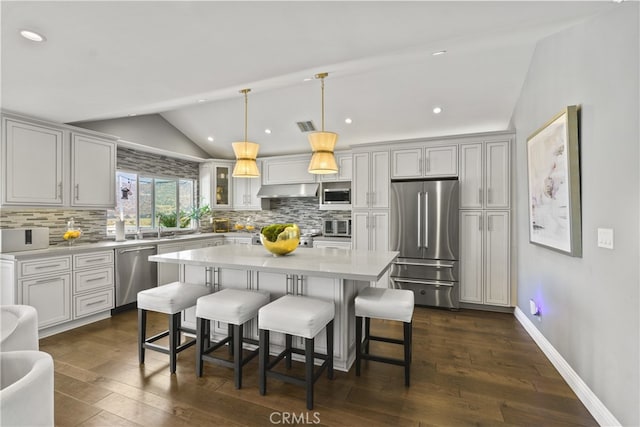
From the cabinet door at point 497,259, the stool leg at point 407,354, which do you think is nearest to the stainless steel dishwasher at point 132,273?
the stool leg at point 407,354

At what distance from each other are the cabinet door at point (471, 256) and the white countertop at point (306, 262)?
5.88 feet

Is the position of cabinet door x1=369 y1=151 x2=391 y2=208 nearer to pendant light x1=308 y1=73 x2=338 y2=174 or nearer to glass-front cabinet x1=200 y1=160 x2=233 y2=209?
pendant light x1=308 y1=73 x2=338 y2=174

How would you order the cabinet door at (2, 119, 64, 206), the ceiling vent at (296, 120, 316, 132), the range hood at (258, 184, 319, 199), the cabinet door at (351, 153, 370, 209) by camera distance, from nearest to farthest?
1. the cabinet door at (2, 119, 64, 206)
2. the cabinet door at (351, 153, 370, 209)
3. the ceiling vent at (296, 120, 316, 132)
4. the range hood at (258, 184, 319, 199)

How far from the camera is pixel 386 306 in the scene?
2330 mm

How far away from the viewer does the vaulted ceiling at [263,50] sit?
6.23 ft

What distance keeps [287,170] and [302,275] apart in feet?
11.6

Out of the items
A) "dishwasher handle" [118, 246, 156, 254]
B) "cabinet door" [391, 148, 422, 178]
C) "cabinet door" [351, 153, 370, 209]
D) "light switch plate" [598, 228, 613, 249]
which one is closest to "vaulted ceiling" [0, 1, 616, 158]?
"cabinet door" [391, 148, 422, 178]

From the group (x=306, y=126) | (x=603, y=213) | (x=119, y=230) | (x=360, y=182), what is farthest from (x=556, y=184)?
(x=119, y=230)

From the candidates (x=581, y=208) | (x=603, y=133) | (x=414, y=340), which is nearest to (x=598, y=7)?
(x=603, y=133)

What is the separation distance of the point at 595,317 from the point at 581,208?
73 cm

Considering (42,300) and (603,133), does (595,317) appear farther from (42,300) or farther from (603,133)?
(42,300)

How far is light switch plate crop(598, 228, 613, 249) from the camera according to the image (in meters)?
1.87

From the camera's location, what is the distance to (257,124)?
5.20 metres

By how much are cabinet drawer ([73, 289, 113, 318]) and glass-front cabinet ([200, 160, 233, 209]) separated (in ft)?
8.29
